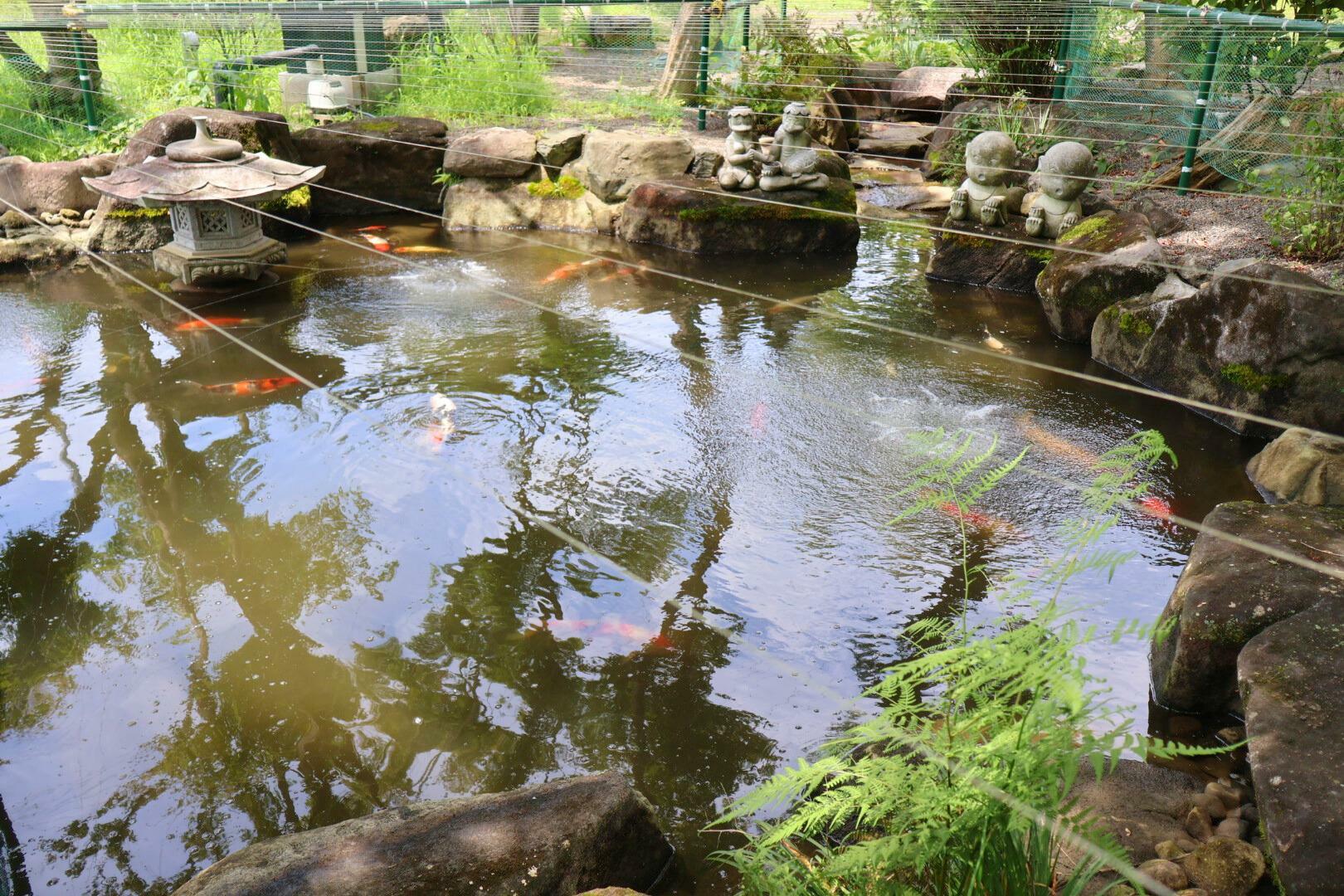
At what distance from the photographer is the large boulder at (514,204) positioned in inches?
404

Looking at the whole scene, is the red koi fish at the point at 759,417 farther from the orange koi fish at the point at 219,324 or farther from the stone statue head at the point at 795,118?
the stone statue head at the point at 795,118

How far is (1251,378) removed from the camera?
220 inches

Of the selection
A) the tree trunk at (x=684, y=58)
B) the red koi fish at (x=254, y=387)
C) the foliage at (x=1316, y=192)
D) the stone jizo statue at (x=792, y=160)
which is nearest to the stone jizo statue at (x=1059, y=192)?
the foliage at (x=1316, y=192)

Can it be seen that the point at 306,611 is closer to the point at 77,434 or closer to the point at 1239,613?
the point at 77,434

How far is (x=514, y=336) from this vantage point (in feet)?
23.2

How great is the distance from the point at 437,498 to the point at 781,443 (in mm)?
1860

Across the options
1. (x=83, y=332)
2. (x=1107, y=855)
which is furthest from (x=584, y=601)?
(x=83, y=332)

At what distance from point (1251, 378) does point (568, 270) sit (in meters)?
5.36

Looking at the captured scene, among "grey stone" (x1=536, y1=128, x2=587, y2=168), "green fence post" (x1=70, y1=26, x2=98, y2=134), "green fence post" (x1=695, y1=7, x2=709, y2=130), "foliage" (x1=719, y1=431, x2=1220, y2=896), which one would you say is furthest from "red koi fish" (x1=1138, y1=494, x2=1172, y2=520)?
"green fence post" (x1=70, y1=26, x2=98, y2=134)

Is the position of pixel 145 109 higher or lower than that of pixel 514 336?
higher

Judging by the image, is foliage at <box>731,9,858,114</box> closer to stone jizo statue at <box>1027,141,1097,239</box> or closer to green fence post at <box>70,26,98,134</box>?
stone jizo statue at <box>1027,141,1097,239</box>

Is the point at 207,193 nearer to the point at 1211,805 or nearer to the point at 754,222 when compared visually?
the point at 754,222

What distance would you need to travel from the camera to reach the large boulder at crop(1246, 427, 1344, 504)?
463cm

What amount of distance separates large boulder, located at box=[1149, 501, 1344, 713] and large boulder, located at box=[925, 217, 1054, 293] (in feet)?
15.4
